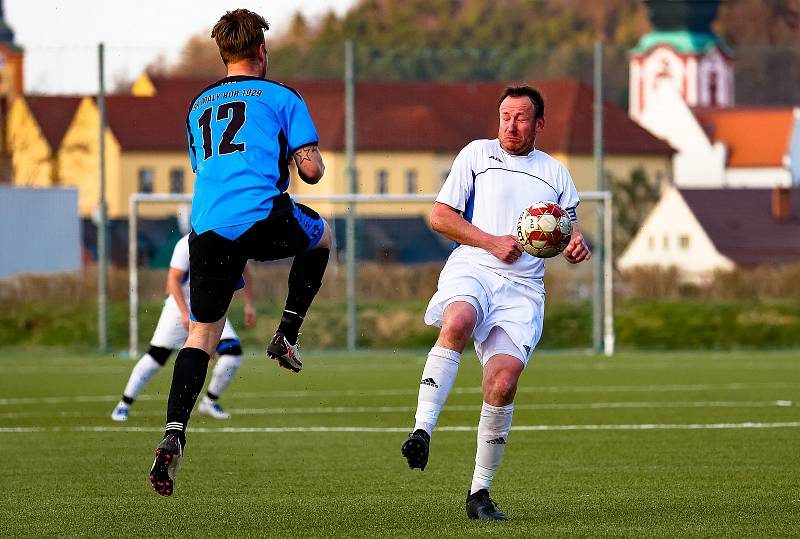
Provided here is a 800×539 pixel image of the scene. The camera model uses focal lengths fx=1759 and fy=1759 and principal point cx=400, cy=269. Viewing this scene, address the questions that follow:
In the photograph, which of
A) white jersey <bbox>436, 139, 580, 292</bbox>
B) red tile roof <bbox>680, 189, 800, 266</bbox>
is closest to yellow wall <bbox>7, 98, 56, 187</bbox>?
red tile roof <bbox>680, 189, 800, 266</bbox>

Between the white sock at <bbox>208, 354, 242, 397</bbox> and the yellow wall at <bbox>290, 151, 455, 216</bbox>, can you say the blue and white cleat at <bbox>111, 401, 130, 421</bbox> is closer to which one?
the white sock at <bbox>208, 354, 242, 397</bbox>

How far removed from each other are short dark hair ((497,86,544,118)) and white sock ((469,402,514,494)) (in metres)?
1.38

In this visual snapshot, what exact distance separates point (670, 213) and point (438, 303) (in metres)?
25.2

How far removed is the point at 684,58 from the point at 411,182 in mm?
47632

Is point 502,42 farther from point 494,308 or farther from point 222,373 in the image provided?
point 494,308

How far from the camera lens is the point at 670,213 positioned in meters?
32.9

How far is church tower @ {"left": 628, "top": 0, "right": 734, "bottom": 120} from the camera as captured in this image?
31516mm

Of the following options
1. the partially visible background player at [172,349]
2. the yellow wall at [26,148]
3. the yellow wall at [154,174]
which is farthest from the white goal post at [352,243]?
the partially visible background player at [172,349]

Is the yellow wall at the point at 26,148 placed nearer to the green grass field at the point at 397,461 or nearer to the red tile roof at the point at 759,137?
the green grass field at the point at 397,461

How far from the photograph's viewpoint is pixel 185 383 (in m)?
7.64

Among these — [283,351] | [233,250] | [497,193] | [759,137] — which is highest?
[759,137]

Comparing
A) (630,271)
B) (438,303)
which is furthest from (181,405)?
(630,271)

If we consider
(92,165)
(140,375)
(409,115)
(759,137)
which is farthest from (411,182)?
(759,137)

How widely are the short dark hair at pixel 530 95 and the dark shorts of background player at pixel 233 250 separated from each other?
3.99 ft
